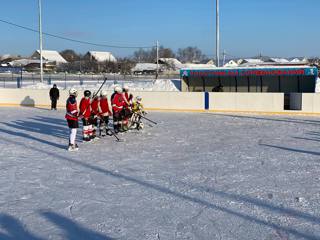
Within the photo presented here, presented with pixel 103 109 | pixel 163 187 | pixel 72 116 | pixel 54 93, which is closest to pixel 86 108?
pixel 72 116

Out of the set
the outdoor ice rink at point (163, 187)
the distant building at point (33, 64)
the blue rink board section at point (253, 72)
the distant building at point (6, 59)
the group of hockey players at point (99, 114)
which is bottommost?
the outdoor ice rink at point (163, 187)

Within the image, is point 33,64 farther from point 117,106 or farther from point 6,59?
point 117,106

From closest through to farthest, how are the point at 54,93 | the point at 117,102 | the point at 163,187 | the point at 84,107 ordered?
1. the point at 163,187
2. the point at 84,107
3. the point at 117,102
4. the point at 54,93

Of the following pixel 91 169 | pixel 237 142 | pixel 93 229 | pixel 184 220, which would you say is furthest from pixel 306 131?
pixel 93 229

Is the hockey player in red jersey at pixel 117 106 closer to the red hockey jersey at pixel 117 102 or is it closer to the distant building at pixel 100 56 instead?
the red hockey jersey at pixel 117 102

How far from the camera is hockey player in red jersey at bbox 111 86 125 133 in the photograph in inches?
472

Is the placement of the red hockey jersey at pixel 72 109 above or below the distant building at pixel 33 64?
below

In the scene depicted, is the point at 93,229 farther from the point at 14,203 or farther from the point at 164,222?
the point at 14,203

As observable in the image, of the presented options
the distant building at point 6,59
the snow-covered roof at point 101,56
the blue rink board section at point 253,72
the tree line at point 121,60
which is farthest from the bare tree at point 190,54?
the blue rink board section at point 253,72

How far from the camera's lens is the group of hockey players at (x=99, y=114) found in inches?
379

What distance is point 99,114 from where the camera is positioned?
1111cm

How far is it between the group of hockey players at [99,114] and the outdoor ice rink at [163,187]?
0.54m

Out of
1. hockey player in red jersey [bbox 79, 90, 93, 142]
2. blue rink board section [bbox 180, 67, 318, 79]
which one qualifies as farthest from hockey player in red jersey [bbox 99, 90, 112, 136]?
blue rink board section [bbox 180, 67, 318, 79]

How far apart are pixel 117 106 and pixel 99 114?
1.01 metres
